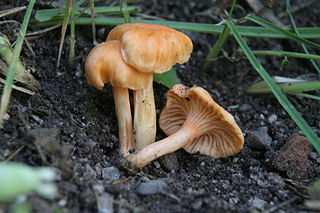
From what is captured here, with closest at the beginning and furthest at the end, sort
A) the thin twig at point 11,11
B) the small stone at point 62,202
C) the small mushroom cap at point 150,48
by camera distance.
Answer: the small stone at point 62,202, the small mushroom cap at point 150,48, the thin twig at point 11,11

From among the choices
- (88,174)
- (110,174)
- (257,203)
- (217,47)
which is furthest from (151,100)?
(257,203)

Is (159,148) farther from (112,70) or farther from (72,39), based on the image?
(72,39)

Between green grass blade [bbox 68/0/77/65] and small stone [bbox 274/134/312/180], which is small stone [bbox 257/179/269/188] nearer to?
small stone [bbox 274/134/312/180]

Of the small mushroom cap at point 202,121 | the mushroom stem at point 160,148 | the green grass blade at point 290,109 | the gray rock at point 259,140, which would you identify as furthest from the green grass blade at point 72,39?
the gray rock at point 259,140

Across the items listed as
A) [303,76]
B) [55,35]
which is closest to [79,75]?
[55,35]

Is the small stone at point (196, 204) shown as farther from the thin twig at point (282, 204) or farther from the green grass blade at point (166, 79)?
the green grass blade at point (166, 79)

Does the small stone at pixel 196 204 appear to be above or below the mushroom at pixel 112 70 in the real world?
below
